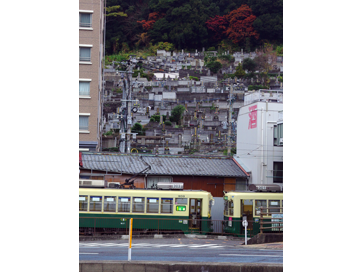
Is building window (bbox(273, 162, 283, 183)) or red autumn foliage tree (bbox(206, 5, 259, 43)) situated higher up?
red autumn foliage tree (bbox(206, 5, 259, 43))

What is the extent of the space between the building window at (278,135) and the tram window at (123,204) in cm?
1157

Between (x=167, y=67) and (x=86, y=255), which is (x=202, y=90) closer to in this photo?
(x=167, y=67)

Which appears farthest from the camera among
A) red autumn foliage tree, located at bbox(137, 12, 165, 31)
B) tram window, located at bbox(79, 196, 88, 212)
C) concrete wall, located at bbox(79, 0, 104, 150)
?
red autumn foliage tree, located at bbox(137, 12, 165, 31)

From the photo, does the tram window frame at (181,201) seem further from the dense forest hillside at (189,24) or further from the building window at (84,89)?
the dense forest hillside at (189,24)

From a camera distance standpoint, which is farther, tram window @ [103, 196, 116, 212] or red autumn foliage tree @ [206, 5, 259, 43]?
red autumn foliage tree @ [206, 5, 259, 43]

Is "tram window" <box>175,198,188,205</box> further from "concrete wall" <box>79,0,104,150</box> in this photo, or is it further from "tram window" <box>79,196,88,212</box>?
"concrete wall" <box>79,0,104,150</box>

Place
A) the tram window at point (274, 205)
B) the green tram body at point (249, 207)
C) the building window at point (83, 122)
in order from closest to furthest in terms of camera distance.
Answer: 1. the tram window at point (274, 205)
2. the green tram body at point (249, 207)
3. the building window at point (83, 122)

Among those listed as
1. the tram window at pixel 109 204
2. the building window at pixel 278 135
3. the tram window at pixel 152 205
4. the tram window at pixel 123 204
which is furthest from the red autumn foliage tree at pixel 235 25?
the tram window at pixel 109 204

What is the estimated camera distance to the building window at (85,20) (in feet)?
108

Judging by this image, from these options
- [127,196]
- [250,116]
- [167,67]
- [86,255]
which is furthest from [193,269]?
[167,67]

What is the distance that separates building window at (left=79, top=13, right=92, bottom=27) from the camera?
32938 mm

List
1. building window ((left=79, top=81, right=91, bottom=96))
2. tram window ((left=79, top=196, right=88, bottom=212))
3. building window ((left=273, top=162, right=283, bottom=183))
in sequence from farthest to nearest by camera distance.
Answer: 1. building window ((left=79, top=81, right=91, bottom=96))
2. building window ((left=273, top=162, right=283, bottom=183))
3. tram window ((left=79, top=196, right=88, bottom=212))

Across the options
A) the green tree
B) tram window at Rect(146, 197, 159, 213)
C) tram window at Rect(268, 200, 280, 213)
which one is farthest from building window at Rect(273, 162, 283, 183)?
the green tree

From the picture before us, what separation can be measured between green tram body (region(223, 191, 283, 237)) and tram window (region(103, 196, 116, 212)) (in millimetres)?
5675
